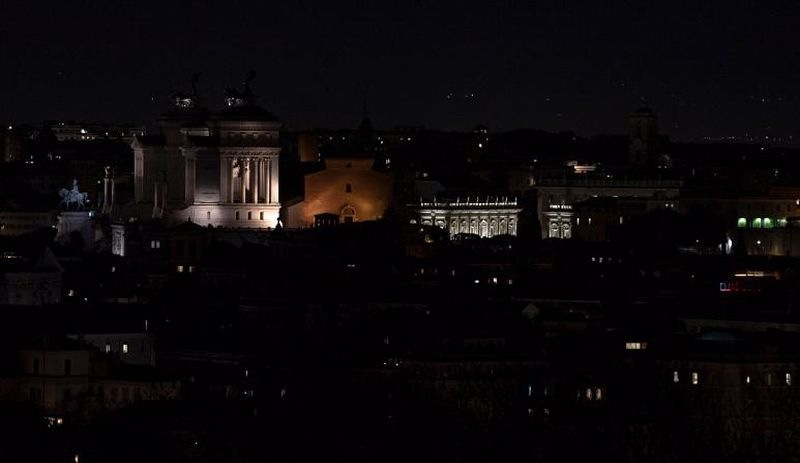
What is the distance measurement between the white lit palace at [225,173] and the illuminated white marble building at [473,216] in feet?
26.1

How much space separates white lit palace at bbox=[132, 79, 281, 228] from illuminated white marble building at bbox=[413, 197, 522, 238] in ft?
26.1

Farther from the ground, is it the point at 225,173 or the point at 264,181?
the point at 225,173

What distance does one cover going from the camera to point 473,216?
102688mm

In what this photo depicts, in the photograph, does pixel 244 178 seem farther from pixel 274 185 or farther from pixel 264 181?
pixel 274 185

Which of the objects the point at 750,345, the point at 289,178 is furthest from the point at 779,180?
the point at 750,345

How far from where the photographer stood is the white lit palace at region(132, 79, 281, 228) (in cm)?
9294

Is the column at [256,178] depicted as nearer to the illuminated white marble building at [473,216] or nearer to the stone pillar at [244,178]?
the stone pillar at [244,178]

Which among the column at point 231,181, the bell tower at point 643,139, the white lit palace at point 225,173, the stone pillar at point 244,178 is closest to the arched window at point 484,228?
the white lit palace at point 225,173

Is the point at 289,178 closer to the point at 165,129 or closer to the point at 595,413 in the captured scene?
the point at 165,129

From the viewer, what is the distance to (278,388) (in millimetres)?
65562

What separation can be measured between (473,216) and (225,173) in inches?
455

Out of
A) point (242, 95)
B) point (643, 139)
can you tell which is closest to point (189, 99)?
point (242, 95)

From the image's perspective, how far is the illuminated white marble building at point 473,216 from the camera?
333 ft

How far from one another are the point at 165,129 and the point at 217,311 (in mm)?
20729
